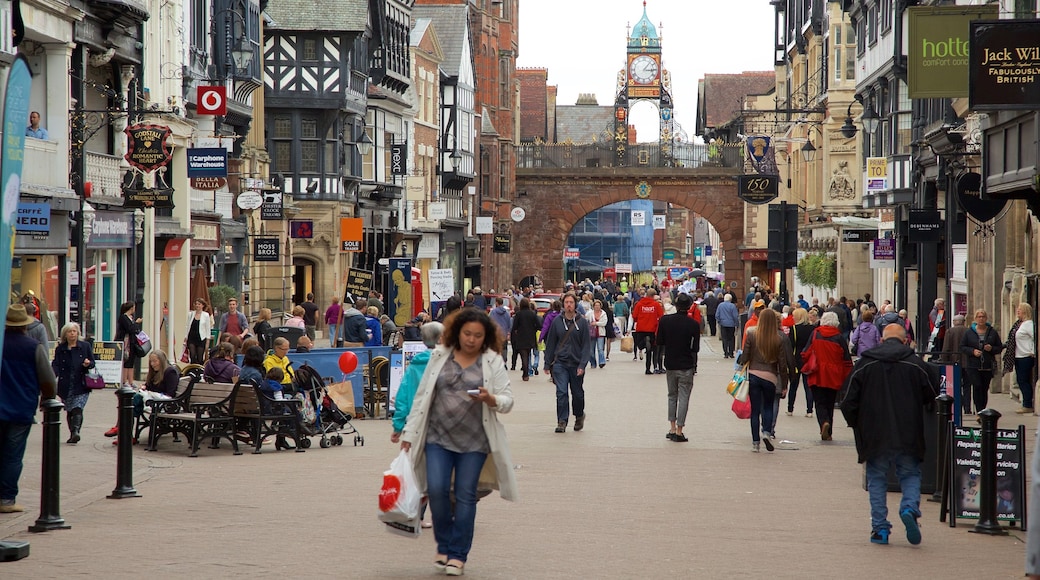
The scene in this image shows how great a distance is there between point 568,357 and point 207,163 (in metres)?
12.7

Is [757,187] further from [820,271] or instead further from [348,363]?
[348,363]

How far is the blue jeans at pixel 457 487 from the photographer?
8.54 meters

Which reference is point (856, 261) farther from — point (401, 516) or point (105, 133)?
point (401, 516)

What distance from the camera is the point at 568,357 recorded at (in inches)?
706

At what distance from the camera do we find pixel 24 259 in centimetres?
2188

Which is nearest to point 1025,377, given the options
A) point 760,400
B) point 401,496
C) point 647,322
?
point 760,400

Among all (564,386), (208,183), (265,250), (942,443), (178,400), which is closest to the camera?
(942,443)

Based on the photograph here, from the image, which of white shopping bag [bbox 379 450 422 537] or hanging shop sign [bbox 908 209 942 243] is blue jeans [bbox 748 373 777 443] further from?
hanging shop sign [bbox 908 209 942 243]

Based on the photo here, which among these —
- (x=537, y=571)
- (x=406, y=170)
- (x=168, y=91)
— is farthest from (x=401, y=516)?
(x=406, y=170)

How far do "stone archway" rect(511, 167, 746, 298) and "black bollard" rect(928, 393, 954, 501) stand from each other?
6238cm

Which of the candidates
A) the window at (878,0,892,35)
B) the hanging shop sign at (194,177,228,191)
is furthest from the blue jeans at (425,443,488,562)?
the window at (878,0,892,35)

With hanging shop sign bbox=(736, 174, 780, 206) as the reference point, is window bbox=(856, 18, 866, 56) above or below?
above

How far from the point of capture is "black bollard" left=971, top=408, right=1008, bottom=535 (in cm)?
1044

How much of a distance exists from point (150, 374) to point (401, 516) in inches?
336
